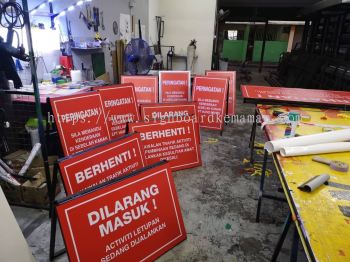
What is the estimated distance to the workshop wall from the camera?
691 cm

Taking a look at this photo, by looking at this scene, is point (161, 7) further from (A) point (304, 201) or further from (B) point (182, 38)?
(A) point (304, 201)

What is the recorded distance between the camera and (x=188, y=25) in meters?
7.11

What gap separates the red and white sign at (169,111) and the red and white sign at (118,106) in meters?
0.25

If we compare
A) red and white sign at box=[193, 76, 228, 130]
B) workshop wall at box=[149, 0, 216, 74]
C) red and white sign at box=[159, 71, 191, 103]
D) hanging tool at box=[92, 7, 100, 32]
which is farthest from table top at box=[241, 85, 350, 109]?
workshop wall at box=[149, 0, 216, 74]

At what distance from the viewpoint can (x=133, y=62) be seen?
411 cm

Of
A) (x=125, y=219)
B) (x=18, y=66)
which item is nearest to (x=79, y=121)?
(x=18, y=66)

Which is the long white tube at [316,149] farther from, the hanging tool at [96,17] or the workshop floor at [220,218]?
the hanging tool at [96,17]

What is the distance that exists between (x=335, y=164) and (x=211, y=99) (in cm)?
265

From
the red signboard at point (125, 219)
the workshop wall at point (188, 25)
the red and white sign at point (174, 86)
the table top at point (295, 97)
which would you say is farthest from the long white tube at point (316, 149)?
the workshop wall at point (188, 25)

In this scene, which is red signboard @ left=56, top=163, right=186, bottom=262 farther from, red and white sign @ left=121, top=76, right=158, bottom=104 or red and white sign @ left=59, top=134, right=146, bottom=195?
red and white sign @ left=121, top=76, right=158, bottom=104

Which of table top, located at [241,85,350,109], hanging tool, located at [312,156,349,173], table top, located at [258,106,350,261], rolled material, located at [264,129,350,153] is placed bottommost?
table top, located at [258,106,350,261]

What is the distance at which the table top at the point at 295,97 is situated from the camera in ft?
7.95

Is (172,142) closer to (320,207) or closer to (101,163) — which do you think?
(101,163)

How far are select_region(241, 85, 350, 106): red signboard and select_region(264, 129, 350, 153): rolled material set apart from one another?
2.68 feet
